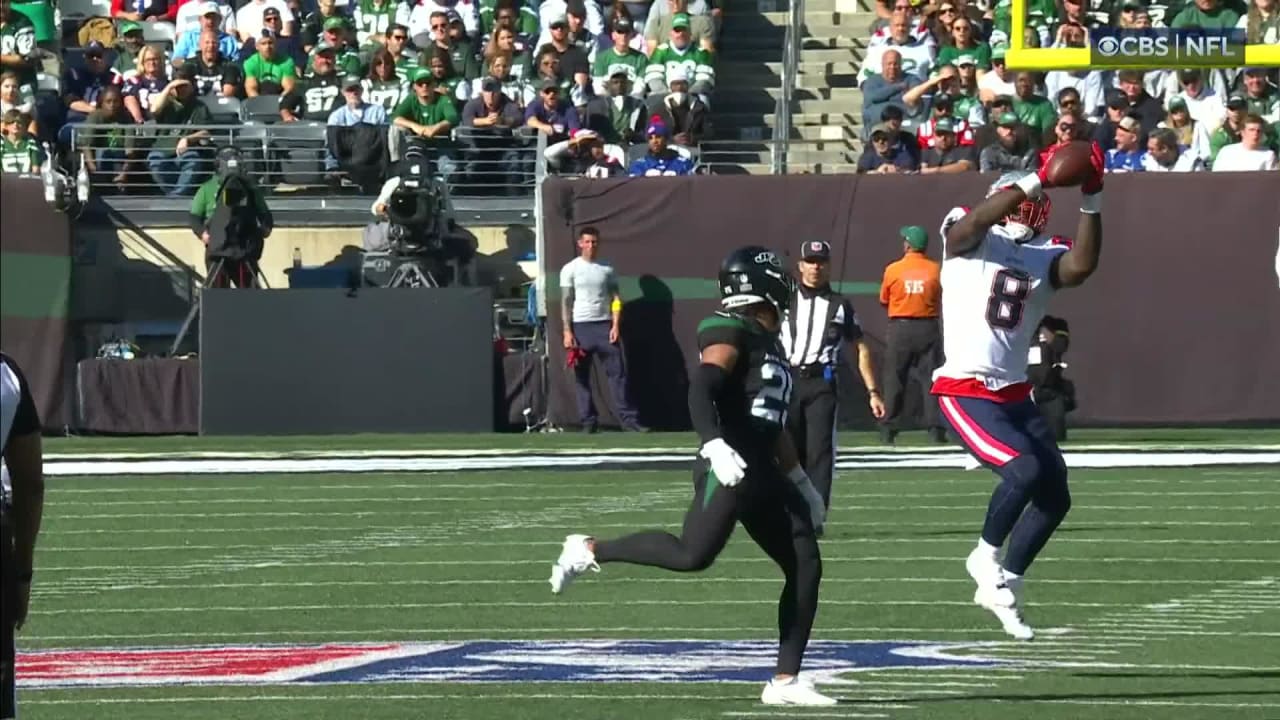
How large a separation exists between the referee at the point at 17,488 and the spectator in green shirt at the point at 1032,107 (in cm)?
1702

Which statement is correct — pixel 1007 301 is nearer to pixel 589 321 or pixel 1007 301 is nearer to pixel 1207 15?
pixel 1207 15

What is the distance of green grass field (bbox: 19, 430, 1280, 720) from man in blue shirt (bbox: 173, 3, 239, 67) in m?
8.20

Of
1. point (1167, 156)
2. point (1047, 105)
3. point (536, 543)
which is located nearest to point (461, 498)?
point (536, 543)

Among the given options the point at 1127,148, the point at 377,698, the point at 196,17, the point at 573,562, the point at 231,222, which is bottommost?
the point at 377,698

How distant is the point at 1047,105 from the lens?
2202cm

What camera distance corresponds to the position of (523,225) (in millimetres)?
22672

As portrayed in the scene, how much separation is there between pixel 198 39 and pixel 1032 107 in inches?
329

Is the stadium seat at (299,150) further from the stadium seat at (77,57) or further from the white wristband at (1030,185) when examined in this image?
the white wristband at (1030,185)

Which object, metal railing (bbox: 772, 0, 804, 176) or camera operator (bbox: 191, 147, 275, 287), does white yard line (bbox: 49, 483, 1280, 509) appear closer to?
camera operator (bbox: 191, 147, 275, 287)

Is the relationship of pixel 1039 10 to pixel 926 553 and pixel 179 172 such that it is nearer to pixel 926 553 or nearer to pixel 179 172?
pixel 179 172

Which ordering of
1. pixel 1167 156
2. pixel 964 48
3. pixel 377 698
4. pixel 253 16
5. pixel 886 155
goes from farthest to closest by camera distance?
pixel 253 16, pixel 964 48, pixel 886 155, pixel 1167 156, pixel 377 698

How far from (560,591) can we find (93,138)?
15.5m

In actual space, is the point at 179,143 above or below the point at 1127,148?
below

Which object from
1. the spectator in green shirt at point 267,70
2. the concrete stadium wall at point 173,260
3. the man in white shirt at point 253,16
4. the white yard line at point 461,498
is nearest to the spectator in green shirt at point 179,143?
the concrete stadium wall at point 173,260
